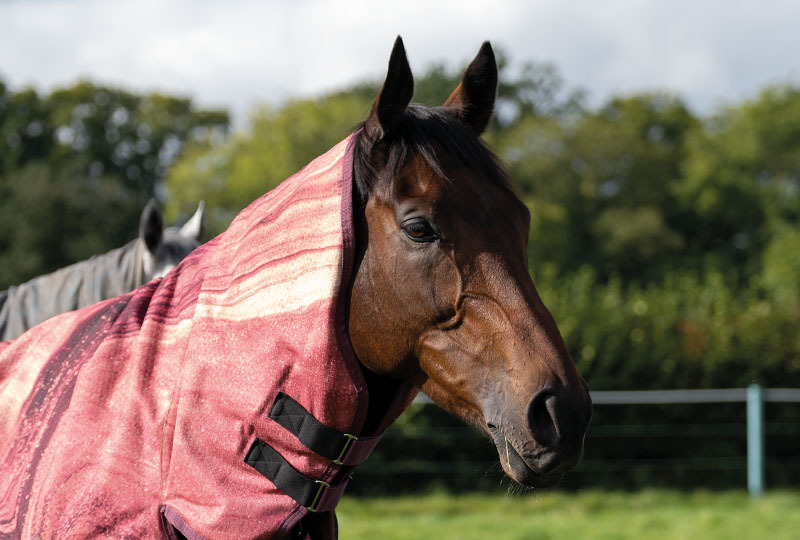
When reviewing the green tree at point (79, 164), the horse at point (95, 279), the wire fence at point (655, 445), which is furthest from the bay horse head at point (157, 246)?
the green tree at point (79, 164)

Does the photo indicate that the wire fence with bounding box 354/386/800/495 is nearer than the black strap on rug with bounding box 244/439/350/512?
No

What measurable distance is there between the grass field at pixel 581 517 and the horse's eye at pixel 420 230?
4473 millimetres

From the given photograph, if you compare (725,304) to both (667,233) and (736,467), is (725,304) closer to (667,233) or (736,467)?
(736,467)

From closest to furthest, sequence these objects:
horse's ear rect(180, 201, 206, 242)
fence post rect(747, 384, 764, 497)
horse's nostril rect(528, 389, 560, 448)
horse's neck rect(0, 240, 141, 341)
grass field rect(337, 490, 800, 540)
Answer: horse's nostril rect(528, 389, 560, 448)
horse's neck rect(0, 240, 141, 341)
horse's ear rect(180, 201, 206, 242)
grass field rect(337, 490, 800, 540)
fence post rect(747, 384, 764, 497)

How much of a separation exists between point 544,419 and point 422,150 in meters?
0.62

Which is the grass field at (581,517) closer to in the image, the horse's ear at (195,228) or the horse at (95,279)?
the horse's ear at (195,228)

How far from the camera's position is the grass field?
6.52 metres

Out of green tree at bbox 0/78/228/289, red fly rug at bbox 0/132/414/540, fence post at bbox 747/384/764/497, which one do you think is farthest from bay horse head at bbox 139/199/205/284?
green tree at bbox 0/78/228/289

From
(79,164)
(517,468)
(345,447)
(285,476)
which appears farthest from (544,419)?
(79,164)

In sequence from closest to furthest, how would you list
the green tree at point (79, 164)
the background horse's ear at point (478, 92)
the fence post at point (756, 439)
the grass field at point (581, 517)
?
the background horse's ear at point (478, 92) → the grass field at point (581, 517) → the fence post at point (756, 439) → the green tree at point (79, 164)

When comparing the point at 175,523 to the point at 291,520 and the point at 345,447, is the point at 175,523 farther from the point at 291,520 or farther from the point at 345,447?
the point at 345,447

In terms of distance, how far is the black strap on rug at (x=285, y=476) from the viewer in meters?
1.58

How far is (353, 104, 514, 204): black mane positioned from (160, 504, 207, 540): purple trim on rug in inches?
30.7

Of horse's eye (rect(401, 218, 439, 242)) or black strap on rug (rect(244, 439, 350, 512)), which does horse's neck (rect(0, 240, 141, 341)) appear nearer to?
black strap on rug (rect(244, 439, 350, 512))
